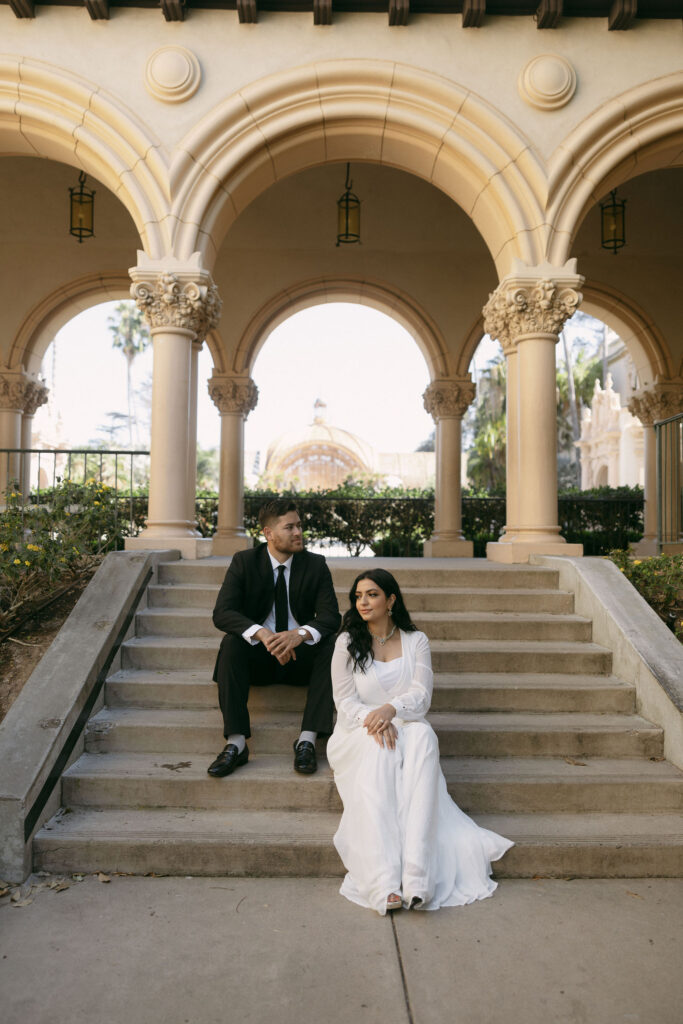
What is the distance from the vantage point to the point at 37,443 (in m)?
32.8

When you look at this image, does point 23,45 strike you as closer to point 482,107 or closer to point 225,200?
point 225,200

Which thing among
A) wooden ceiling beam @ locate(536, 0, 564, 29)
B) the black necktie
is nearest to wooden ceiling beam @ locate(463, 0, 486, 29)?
wooden ceiling beam @ locate(536, 0, 564, 29)

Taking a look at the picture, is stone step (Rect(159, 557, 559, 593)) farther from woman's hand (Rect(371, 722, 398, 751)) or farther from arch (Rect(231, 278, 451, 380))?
arch (Rect(231, 278, 451, 380))

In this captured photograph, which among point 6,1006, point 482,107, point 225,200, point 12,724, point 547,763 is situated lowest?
point 6,1006

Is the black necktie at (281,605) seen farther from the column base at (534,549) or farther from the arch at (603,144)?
the arch at (603,144)

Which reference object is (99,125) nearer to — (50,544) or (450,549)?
(50,544)

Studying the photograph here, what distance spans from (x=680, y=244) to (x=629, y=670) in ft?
31.4

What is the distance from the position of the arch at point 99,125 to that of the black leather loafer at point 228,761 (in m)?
5.03

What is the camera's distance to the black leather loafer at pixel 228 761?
364 centimetres

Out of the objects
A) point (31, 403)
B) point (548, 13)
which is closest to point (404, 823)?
point (548, 13)

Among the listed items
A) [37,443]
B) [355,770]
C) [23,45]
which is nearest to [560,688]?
[355,770]

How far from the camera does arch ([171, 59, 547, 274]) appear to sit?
697 centimetres

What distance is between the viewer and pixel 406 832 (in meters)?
3.00

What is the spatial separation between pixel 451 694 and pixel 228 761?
4.69 ft
